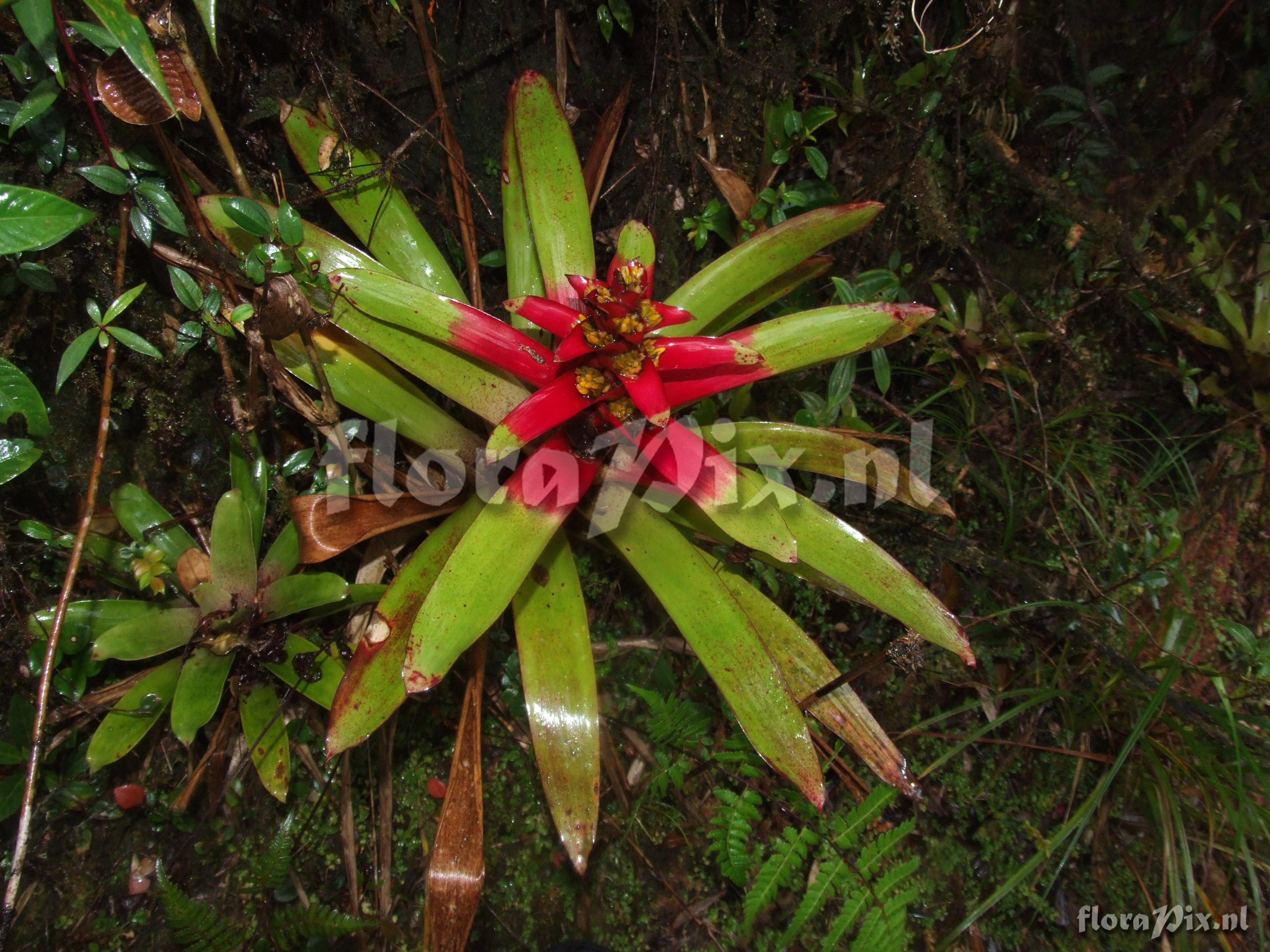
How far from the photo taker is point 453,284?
74.6 inches

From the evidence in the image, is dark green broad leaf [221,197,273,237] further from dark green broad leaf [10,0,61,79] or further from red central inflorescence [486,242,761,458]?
red central inflorescence [486,242,761,458]

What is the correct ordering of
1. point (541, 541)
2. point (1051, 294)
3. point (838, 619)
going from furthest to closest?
1. point (1051, 294)
2. point (838, 619)
3. point (541, 541)

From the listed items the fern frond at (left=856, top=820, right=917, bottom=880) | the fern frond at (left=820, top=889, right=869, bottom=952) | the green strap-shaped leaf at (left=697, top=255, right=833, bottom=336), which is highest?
the green strap-shaped leaf at (left=697, top=255, right=833, bottom=336)

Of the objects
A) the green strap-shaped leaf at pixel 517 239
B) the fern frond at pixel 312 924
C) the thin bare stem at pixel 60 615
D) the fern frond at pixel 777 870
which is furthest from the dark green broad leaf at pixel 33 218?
the fern frond at pixel 777 870

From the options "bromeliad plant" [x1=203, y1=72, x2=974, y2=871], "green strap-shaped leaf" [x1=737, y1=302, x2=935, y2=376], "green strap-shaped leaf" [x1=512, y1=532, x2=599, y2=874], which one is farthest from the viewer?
"green strap-shaped leaf" [x1=737, y1=302, x2=935, y2=376]

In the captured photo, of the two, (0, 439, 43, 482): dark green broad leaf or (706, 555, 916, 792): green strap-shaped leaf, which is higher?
(0, 439, 43, 482): dark green broad leaf

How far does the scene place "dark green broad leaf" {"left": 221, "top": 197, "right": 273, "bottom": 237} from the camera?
5.02ft

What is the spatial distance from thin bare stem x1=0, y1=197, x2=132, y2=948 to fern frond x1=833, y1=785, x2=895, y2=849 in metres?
1.95

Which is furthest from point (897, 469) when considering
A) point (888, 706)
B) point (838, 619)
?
point (888, 706)

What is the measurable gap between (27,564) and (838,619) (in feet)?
8.04

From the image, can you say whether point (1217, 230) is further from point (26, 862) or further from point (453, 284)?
point (26, 862)

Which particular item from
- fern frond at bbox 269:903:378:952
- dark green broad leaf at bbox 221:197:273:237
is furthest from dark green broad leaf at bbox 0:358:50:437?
fern frond at bbox 269:903:378:952

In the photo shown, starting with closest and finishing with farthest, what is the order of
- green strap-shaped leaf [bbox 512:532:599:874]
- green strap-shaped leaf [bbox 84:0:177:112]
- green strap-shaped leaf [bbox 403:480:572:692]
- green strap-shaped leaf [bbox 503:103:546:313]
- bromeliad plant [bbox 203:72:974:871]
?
green strap-shaped leaf [bbox 84:0:177:112], green strap-shaped leaf [bbox 403:480:572:692], bromeliad plant [bbox 203:72:974:871], green strap-shaped leaf [bbox 512:532:599:874], green strap-shaped leaf [bbox 503:103:546:313]

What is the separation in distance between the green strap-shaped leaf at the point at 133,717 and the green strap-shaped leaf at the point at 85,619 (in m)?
0.16
